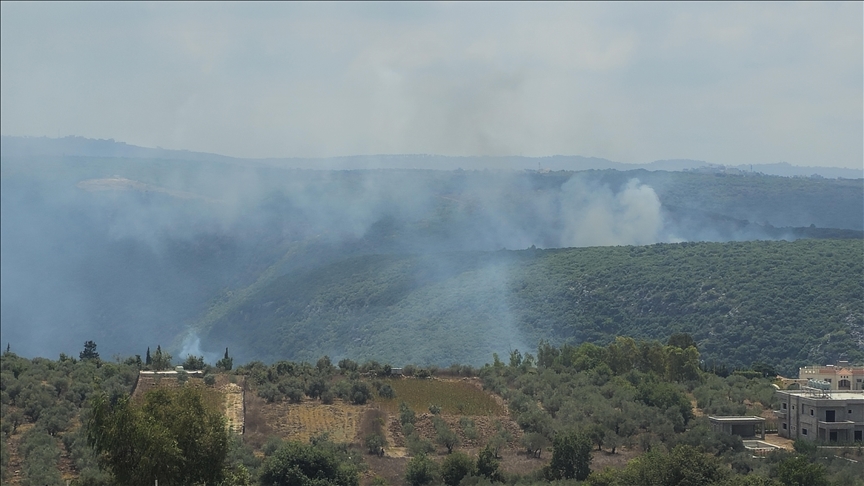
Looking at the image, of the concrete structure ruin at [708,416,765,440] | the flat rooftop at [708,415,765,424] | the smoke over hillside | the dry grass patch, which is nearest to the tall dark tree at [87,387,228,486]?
the dry grass patch

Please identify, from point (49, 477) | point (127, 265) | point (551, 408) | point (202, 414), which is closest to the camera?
point (202, 414)

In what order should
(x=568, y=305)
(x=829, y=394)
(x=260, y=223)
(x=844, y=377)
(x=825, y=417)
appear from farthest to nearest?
1. (x=260, y=223)
2. (x=568, y=305)
3. (x=844, y=377)
4. (x=829, y=394)
5. (x=825, y=417)

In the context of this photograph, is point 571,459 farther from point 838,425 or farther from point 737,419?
point 838,425

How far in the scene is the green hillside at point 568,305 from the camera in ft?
280

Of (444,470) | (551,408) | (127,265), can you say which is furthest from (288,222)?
(444,470)

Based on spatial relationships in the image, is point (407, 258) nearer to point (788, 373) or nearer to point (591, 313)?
point (591, 313)

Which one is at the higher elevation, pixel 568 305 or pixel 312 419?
pixel 568 305

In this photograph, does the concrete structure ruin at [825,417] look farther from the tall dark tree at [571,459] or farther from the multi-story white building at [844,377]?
the tall dark tree at [571,459]

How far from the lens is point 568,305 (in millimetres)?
100750

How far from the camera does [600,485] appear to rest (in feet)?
131

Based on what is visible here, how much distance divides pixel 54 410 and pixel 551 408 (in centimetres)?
2211

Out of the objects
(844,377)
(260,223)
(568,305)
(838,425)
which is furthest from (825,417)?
(260,223)

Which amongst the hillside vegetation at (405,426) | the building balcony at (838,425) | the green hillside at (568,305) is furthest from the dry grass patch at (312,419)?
the green hillside at (568,305)

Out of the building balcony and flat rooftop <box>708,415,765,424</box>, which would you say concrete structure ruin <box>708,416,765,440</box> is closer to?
flat rooftop <box>708,415,765,424</box>
